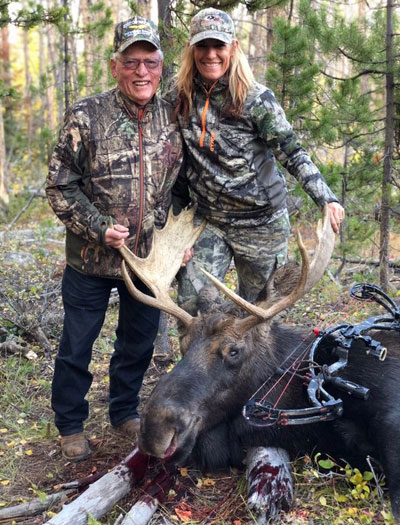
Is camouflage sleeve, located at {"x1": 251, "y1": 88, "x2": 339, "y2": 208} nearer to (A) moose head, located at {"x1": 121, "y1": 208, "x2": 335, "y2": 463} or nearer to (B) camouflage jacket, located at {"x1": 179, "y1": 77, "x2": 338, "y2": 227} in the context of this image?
(B) camouflage jacket, located at {"x1": 179, "y1": 77, "x2": 338, "y2": 227}

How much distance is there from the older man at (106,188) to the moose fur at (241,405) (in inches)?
29.3

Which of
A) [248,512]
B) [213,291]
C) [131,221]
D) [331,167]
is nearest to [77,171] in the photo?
[131,221]

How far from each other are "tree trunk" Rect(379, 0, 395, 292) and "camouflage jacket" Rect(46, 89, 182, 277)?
332 cm

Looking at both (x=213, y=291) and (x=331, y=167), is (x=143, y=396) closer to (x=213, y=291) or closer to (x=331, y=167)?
(x=213, y=291)

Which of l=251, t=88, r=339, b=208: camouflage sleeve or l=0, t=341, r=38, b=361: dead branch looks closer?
l=251, t=88, r=339, b=208: camouflage sleeve

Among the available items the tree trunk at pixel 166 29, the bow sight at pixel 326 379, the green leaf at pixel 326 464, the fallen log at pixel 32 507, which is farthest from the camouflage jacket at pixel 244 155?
the fallen log at pixel 32 507

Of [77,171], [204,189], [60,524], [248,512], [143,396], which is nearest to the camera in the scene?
[60,524]

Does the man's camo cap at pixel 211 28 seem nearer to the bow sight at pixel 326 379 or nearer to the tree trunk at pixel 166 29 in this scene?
the tree trunk at pixel 166 29

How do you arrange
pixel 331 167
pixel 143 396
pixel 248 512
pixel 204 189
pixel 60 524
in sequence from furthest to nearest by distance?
1. pixel 331 167
2. pixel 143 396
3. pixel 204 189
4. pixel 248 512
5. pixel 60 524

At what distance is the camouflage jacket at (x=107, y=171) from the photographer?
13.5 feet

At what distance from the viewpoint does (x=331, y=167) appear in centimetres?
750

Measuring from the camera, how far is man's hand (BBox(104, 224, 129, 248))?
407 cm

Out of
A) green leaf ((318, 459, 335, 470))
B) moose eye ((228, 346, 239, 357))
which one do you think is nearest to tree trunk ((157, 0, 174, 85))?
moose eye ((228, 346, 239, 357))

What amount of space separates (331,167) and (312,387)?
165 inches
